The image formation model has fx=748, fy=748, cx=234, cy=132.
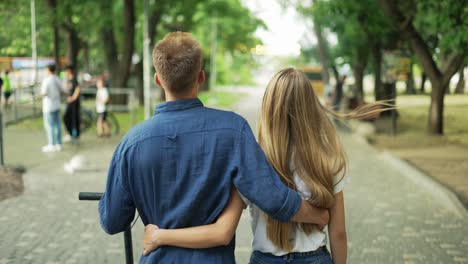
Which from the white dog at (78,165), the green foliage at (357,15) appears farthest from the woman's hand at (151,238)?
the green foliage at (357,15)

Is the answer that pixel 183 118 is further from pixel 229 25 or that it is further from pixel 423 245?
pixel 229 25

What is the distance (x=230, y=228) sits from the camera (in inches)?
96.7

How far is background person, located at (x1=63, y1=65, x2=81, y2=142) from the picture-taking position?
1619cm

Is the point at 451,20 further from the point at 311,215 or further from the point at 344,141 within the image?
the point at 311,215

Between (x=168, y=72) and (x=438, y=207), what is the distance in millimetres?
7039

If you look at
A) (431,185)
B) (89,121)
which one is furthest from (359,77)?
(431,185)

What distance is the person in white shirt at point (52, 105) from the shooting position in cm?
1456

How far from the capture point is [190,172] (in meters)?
2.41

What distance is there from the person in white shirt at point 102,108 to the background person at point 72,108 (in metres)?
0.85

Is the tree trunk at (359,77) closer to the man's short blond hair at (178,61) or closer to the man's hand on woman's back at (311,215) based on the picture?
the man's hand on woman's back at (311,215)

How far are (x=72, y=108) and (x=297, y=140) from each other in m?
14.1

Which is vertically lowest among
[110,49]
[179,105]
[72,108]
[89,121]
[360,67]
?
[89,121]

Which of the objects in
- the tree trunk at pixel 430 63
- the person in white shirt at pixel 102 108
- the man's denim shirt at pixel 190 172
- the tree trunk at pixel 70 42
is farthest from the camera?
the tree trunk at pixel 70 42

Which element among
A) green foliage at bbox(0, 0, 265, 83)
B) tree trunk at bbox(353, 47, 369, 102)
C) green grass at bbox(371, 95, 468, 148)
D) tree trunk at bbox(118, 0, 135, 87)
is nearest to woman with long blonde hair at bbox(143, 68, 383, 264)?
green grass at bbox(371, 95, 468, 148)
